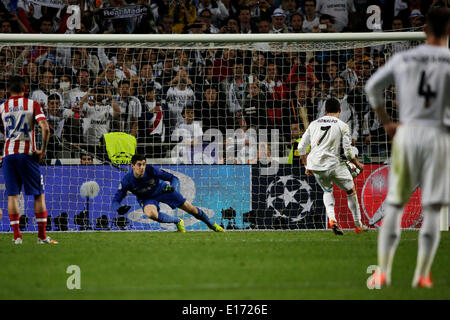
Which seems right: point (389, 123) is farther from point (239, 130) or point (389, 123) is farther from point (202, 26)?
point (202, 26)

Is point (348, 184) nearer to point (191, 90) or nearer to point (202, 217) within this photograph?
point (202, 217)

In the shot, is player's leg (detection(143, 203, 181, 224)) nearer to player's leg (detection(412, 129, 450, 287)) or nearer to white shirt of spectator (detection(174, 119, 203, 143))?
white shirt of spectator (detection(174, 119, 203, 143))

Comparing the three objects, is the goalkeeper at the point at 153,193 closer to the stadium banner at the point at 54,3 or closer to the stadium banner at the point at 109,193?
the stadium banner at the point at 109,193

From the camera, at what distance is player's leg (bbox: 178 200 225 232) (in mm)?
12602

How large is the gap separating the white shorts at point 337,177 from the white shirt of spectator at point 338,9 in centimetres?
583

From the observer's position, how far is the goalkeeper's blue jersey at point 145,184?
495 inches

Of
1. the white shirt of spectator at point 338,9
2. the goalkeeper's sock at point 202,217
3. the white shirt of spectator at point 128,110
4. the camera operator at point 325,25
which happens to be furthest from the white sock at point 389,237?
the white shirt of spectator at point 338,9

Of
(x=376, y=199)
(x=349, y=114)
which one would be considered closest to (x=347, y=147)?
(x=376, y=199)

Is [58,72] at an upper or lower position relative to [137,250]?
upper

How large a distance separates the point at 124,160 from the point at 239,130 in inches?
87.4

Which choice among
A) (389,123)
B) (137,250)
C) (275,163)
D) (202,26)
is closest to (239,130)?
(275,163)

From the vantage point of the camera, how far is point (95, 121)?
1396cm

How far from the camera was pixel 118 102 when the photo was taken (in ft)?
45.9

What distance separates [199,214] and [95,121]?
9.70ft
